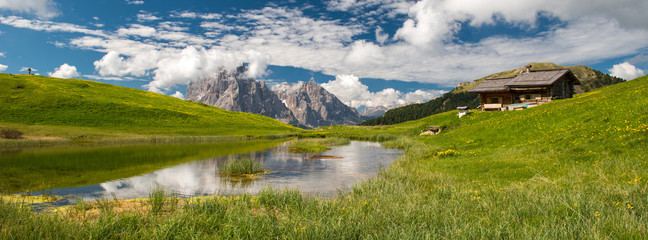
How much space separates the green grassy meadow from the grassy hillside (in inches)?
2719

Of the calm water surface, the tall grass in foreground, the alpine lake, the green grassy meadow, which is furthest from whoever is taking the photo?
the tall grass in foreground

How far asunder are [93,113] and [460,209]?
99.8 metres

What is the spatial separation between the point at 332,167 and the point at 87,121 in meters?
77.0

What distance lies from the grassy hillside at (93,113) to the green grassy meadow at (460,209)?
69.1 metres

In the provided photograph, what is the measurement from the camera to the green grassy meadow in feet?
25.9

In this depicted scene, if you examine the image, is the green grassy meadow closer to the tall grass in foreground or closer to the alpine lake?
the alpine lake

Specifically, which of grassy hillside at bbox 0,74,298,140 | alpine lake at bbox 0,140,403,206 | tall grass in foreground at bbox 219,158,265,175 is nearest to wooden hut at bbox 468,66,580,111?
alpine lake at bbox 0,140,403,206

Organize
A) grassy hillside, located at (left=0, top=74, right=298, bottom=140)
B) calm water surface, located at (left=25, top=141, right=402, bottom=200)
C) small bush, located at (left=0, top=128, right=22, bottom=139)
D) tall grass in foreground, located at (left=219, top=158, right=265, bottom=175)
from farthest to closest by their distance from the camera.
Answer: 1. grassy hillside, located at (left=0, top=74, right=298, bottom=140)
2. small bush, located at (left=0, top=128, right=22, bottom=139)
3. tall grass in foreground, located at (left=219, top=158, right=265, bottom=175)
4. calm water surface, located at (left=25, top=141, right=402, bottom=200)

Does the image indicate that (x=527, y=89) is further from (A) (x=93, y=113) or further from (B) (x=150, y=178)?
(A) (x=93, y=113)

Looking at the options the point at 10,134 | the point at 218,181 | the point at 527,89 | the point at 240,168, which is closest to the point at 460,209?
the point at 218,181

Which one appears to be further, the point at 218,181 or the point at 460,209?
the point at 218,181

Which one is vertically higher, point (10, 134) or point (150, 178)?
point (10, 134)

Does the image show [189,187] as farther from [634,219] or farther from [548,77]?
[548,77]

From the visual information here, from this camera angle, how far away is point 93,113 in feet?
277
